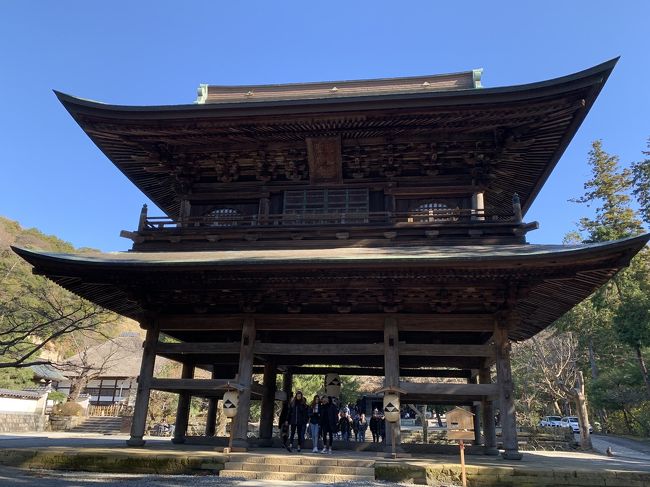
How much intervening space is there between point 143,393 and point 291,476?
16.2ft

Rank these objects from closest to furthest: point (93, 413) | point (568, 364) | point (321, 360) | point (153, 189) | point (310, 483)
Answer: point (310, 483) → point (321, 360) → point (153, 189) → point (568, 364) → point (93, 413)

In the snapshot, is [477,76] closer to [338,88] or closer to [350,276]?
[338,88]

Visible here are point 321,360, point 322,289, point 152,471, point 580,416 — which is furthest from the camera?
point 580,416

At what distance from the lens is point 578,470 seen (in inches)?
341

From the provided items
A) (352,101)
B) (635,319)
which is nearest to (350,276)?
(352,101)

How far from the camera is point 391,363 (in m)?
10.9

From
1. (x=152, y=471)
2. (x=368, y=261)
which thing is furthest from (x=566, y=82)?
(x=152, y=471)

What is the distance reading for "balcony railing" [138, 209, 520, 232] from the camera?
39.1ft

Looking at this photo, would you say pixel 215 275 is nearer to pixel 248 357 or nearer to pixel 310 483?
pixel 248 357

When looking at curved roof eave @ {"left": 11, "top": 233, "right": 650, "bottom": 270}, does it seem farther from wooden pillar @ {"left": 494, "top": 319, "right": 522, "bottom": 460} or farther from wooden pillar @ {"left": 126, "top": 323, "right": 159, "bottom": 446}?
wooden pillar @ {"left": 494, "top": 319, "right": 522, "bottom": 460}

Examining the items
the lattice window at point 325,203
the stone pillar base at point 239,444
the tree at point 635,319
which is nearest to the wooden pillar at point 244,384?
the stone pillar base at point 239,444

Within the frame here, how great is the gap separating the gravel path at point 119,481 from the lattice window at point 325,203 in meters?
6.76

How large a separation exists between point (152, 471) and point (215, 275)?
14.0ft

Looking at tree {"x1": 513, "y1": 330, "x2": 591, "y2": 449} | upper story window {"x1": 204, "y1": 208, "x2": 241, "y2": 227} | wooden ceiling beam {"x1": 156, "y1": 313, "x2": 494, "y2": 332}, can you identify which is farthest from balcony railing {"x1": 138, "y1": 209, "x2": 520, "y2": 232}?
tree {"x1": 513, "y1": 330, "x2": 591, "y2": 449}
